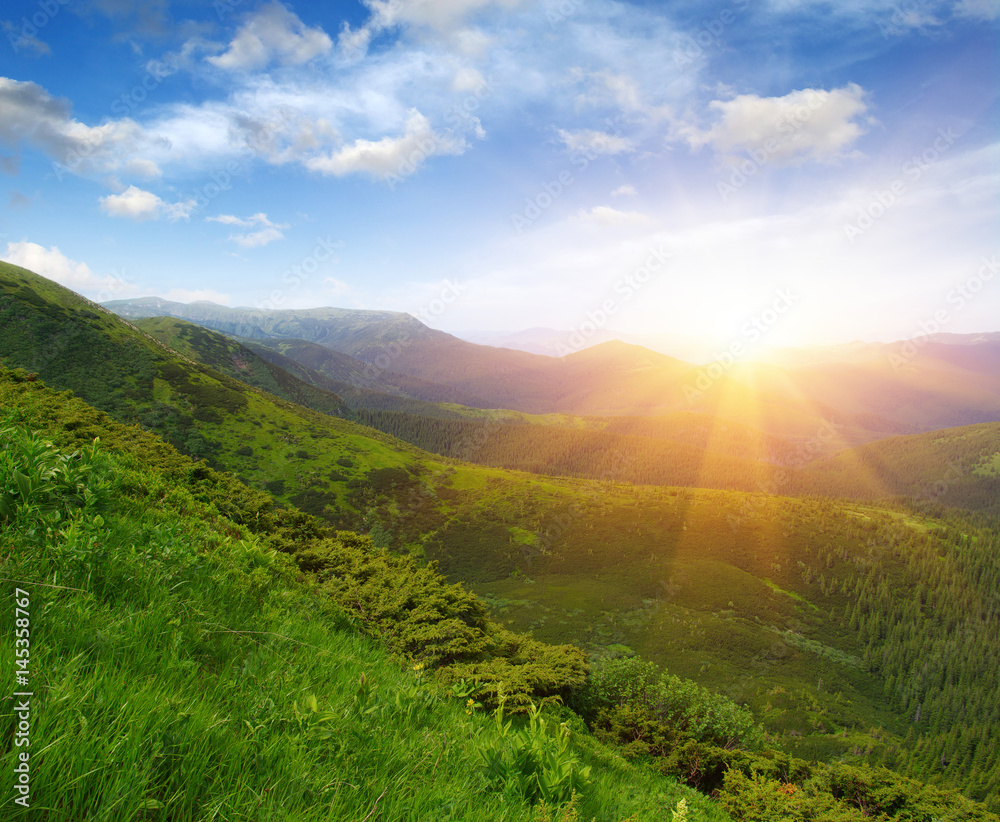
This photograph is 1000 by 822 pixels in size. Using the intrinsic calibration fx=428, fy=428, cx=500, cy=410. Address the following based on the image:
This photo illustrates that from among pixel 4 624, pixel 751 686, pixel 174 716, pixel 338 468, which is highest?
pixel 4 624

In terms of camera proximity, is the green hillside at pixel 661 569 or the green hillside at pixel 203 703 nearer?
the green hillside at pixel 203 703

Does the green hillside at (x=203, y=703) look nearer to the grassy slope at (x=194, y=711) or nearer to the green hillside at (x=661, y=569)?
the grassy slope at (x=194, y=711)

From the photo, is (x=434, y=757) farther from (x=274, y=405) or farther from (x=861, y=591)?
(x=861, y=591)

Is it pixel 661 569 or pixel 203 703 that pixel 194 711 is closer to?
pixel 203 703

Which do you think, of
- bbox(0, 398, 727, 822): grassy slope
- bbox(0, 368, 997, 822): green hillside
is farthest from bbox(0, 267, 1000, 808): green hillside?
bbox(0, 398, 727, 822): grassy slope

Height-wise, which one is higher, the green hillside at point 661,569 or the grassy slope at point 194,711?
the grassy slope at point 194,711

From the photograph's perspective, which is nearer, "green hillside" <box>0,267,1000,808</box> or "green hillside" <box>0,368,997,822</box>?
"green hillside" <box>0,368,997,822</box>

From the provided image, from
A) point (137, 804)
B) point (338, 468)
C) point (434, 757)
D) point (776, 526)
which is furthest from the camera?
point (776, 526)

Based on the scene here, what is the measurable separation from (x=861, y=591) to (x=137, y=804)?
182m

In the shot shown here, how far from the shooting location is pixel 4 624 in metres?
2.49

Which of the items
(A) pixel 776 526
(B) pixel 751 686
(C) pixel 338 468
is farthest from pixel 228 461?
(A) pixel 776 526

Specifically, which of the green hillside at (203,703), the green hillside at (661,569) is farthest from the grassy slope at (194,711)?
the green hillside at (661,569)

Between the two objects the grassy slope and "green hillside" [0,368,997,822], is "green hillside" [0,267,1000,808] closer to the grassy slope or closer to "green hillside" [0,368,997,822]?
"green hillside" [0,368,997,822]

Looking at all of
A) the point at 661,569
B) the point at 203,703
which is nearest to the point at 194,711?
the point at 203,703
